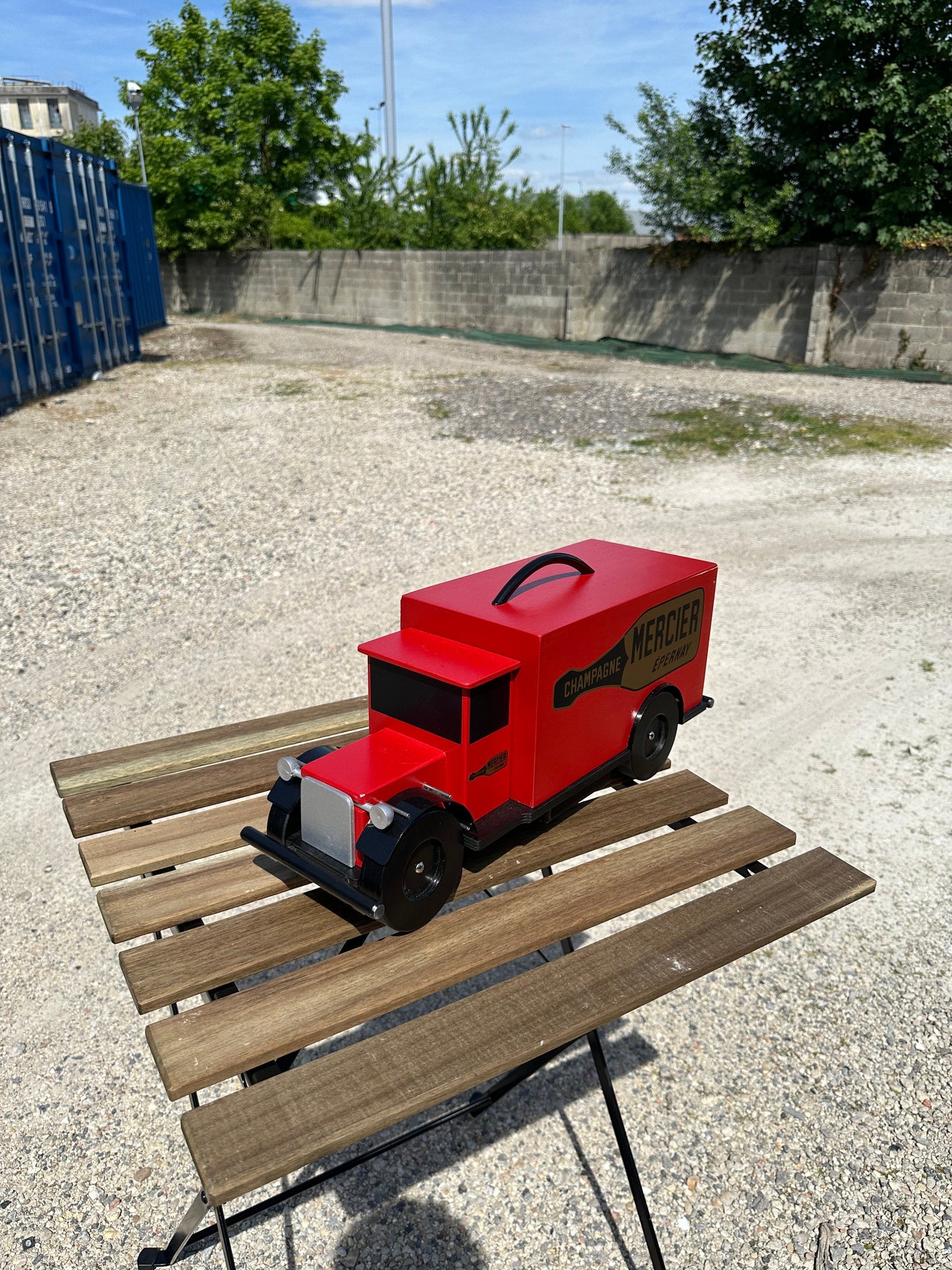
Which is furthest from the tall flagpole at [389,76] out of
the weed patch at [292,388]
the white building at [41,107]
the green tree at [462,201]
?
the white building at [41,107]

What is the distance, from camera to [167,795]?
2686mm

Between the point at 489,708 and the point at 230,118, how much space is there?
32.5 m

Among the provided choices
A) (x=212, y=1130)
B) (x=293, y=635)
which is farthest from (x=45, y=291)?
(x=212, y=1130)

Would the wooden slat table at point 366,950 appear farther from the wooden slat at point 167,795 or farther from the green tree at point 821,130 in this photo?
the green tree at point 821,130

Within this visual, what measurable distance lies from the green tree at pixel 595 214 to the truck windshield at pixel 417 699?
166 feet

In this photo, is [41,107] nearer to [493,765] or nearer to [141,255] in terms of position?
[141,255]

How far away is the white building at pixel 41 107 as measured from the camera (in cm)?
8125

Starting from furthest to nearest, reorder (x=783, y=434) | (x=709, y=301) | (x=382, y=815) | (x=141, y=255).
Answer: (x=141, y=255), (x=709, y=301), (x=783, y=434), (x=382, y=815)

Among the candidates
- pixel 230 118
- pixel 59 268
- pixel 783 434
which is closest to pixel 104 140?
pixel 230 118

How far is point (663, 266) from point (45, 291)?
11.4 metres

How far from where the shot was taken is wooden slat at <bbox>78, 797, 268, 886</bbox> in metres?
2.37

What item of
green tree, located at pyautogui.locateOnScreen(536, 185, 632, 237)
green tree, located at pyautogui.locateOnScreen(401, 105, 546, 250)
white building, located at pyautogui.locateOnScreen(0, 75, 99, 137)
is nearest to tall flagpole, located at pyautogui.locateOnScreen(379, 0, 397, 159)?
→ green tree, located at pyautogui.locateOnScreen(401, 105, 546, 250)

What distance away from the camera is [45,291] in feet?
45.6

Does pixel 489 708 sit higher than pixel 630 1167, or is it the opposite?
pixel 489 708
